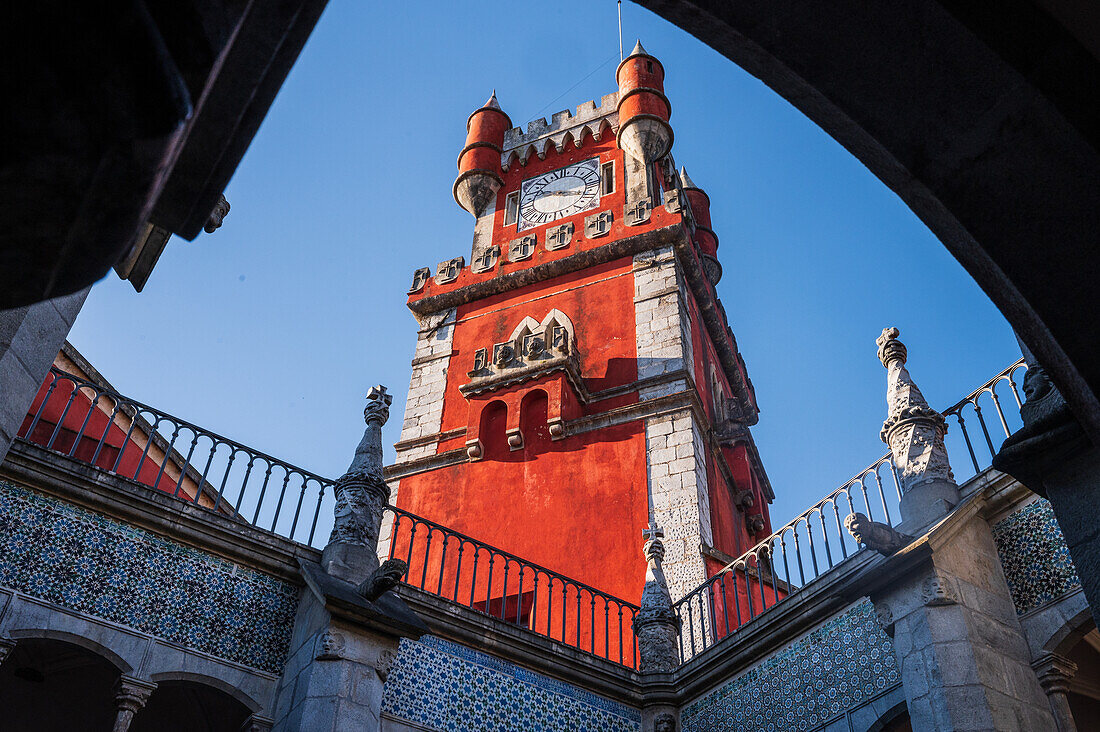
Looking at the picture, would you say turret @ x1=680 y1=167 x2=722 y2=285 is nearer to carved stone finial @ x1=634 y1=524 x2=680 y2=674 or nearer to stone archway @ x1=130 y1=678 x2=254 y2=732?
carved stone finial @ x1=634 y1=524 x2=680 y2=674

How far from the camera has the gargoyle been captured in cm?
693

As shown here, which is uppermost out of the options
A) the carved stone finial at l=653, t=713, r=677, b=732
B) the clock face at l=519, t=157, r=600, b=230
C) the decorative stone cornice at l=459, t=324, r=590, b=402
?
the clock face at l=519, t=157, r=600, b=230

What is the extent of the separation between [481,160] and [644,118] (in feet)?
12.9

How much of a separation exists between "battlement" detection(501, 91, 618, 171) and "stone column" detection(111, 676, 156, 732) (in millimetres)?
16172

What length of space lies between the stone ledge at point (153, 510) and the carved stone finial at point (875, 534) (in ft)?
14.1

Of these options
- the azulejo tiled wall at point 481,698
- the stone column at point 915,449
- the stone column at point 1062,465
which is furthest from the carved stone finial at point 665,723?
the stone column at point 1062,465

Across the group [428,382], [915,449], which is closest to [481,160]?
[428,382]

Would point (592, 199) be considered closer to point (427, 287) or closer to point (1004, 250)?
point (427, 287)

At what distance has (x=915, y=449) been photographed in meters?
7.07

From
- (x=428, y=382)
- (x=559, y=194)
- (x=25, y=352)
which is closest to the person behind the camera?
(x=25, y=352)

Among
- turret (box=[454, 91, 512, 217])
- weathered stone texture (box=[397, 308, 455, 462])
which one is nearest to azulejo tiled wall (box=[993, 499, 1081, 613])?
weathered stone texture (box=[397, 308, 455, 462])

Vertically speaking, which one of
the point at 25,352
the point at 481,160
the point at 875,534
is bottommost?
the point at 25,352

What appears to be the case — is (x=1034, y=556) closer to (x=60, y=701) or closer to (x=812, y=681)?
(x=812, y=681)

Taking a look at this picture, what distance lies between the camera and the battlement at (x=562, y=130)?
20953 mm
